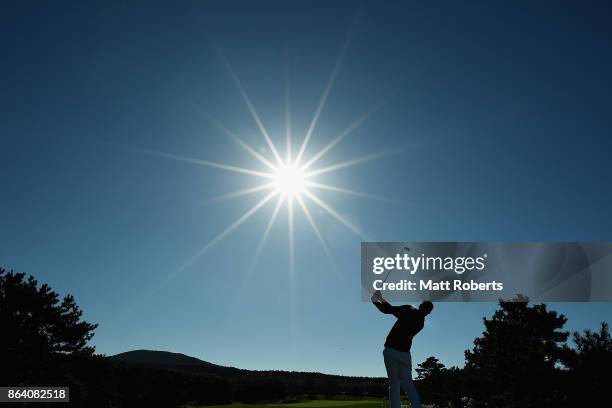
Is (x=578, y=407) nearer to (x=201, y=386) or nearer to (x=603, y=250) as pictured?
(x=603, y=250)

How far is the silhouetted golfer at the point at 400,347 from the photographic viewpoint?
819 cm

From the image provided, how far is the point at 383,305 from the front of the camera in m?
8.18

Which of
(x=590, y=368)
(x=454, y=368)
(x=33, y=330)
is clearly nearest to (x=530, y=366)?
(x=590, y=368)

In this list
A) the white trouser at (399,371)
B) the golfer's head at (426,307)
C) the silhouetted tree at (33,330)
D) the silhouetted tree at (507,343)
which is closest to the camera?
the white trouser at (399,371)

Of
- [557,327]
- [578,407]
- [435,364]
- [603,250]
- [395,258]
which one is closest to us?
[578,407]

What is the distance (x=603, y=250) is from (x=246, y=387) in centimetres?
15003

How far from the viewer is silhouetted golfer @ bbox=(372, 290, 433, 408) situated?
819 cm

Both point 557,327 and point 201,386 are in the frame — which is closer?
point 557,327

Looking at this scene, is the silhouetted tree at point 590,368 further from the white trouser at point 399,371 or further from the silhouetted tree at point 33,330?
the silhouetted tree at point 33,330

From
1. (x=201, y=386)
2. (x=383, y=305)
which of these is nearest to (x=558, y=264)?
(x=383, y=305)

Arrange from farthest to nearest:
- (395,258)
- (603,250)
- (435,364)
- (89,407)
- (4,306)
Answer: (435,364), (89,407), (4,306), (603,250), (395,258)

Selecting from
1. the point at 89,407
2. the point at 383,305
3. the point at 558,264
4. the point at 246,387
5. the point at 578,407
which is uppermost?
the point at 558,264

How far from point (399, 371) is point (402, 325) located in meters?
0.72

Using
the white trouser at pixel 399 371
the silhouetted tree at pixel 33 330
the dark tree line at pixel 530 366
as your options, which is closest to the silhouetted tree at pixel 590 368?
the dark tree line at pixel 530 366
